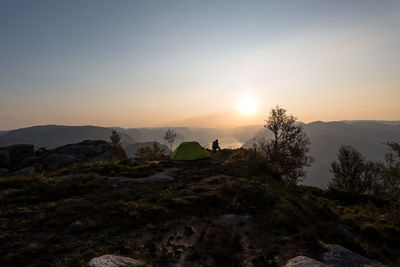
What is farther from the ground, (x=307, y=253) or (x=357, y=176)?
(x=307, y=253)

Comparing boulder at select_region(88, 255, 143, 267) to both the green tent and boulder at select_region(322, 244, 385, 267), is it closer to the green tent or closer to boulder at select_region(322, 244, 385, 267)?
boulder at select_region(322, 244, 385, 267)

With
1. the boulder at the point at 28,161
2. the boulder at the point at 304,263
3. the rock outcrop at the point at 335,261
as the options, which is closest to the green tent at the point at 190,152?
the rock outcrop at the point at 335,261

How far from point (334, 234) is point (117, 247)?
649cm

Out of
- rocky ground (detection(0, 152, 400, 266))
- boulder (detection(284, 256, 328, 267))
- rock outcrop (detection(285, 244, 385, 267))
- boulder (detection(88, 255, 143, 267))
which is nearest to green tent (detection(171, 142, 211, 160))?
rocky ground (detection(0, 152, 400, 266))

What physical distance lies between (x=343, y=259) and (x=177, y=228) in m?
4.29

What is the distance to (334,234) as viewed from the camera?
239 inches

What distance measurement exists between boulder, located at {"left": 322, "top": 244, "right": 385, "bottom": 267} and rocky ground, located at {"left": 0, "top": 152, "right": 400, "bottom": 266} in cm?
3

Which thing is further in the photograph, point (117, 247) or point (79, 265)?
point (117, 247)

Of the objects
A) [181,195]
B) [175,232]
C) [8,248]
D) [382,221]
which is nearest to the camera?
[8,248]

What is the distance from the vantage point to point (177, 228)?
591cm

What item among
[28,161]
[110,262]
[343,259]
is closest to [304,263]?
[343,259]

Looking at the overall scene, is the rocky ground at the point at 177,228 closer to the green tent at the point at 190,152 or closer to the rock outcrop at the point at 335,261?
the rock outcrop at the point at 335,261

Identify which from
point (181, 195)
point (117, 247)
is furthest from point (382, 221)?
point (117, 247)

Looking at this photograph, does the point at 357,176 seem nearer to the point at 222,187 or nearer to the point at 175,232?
the point at 222,187
